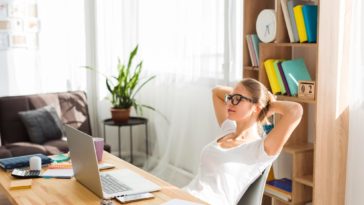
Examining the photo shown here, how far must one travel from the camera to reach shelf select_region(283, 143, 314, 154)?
116 inches

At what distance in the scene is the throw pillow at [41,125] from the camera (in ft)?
13.8

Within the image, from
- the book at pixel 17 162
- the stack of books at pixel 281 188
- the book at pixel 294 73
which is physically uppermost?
the book at pixel 294 73

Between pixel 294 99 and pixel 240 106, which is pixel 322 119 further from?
pixel 240 106

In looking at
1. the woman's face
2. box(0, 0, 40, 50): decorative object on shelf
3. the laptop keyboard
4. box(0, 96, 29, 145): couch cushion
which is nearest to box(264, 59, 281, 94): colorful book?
the woman's face

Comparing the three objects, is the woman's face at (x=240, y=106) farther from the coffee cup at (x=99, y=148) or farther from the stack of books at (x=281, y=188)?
the stack of books at (x=281, y=188)

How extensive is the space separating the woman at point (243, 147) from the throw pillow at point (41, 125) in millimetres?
2271

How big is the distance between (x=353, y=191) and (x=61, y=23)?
10.6 feet

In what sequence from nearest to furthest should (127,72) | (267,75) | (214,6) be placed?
(267,75) < (214,6) < (127,72)

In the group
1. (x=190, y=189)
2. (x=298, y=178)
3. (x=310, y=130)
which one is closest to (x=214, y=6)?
(x=310, y=130)

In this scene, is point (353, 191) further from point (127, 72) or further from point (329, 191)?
point (127, 72)

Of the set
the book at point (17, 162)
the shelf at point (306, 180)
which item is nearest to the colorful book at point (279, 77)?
the shelf at point (306, 180)

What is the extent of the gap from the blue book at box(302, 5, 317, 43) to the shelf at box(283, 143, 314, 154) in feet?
2.11

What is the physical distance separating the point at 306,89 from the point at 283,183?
682 mm

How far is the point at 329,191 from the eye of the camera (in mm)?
2857
